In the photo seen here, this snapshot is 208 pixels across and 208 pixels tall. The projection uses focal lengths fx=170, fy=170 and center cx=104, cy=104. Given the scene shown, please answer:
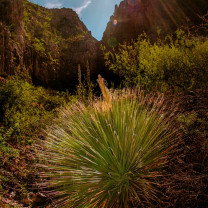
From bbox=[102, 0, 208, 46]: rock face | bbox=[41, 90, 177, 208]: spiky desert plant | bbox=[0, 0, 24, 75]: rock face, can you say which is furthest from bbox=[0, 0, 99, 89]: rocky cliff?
bbox=[41, 90, 177, 208]: spiky desert plant

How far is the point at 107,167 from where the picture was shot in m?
1.49

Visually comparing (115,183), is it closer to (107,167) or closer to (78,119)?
(107,167)

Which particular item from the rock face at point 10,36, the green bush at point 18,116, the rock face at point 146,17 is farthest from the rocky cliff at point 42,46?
the rock face at point 146,17

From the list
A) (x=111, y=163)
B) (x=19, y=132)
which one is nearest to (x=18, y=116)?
(x=19, y=132)

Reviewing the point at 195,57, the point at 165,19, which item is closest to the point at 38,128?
the point at 195,57

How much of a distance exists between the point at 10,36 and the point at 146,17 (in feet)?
28.0

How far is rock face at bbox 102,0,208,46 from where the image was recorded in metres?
10.1

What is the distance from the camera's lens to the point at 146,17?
10961mm

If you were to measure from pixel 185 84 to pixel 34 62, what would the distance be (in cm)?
607

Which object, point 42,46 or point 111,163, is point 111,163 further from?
point 42,46

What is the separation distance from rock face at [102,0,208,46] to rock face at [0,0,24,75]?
5.26 m

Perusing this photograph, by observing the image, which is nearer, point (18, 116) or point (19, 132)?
point (19, 132)

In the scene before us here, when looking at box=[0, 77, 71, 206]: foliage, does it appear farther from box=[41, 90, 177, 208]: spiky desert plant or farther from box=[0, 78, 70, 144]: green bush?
Answer: box=[41, 90, 177, 208]: spiky desert plant

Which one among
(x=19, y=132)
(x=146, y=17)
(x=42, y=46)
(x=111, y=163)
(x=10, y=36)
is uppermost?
(x=146, y=17)
